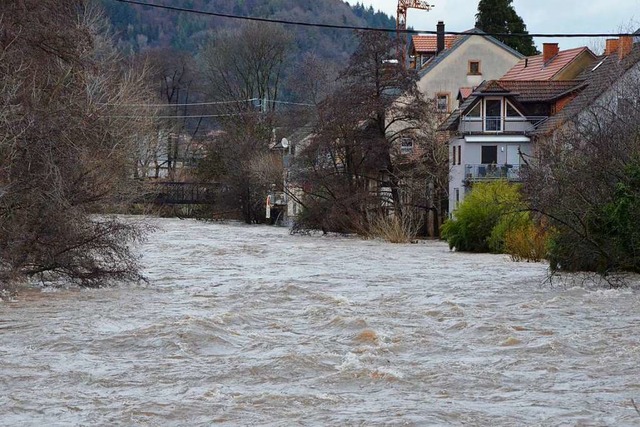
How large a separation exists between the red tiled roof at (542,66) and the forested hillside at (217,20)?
79.5 metres

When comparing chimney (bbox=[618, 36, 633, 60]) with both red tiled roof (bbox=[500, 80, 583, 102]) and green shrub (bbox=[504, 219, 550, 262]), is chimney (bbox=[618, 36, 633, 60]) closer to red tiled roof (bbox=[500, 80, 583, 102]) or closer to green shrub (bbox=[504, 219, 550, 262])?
red tiled roof (bbox=[500, 80, 583, 102])

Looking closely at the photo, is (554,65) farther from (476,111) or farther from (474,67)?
(474,67)

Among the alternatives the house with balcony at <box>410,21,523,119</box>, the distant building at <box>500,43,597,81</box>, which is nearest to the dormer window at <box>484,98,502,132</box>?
the distant building at <box>500,43,597,81</box>

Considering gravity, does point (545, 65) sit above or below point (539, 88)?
above

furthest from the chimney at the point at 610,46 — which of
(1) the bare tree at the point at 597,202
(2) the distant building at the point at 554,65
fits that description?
(1) the bare tree at the point at 597,202

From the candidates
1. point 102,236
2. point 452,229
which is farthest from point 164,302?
point 452,229

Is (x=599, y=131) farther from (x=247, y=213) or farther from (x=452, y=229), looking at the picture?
(x=247, y=213)

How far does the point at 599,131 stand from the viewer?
2791 cm

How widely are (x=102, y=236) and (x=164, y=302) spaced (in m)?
2.53

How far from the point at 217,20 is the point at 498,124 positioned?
121 metres

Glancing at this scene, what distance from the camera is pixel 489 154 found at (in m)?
64.1

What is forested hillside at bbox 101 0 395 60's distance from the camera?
16050 centimetres

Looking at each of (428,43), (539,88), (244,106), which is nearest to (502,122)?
(539,88)

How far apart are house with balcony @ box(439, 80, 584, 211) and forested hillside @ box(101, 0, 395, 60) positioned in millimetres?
91255
